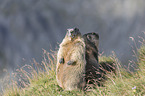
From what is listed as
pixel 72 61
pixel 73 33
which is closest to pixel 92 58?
pixel 72 61

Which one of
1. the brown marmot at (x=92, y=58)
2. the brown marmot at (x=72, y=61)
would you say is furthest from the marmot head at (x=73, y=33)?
the brown marmot at (x=92, y=58)

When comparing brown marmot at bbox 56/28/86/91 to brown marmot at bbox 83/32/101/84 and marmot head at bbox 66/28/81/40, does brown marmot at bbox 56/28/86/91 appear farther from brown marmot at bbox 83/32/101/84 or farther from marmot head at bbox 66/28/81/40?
brown marmot at bbox 83/32/101/84

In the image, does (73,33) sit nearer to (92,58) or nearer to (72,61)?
(72,61)

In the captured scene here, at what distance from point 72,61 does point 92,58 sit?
96 cm

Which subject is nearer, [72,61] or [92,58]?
[72,61]

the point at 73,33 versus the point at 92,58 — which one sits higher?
the point at 73,33

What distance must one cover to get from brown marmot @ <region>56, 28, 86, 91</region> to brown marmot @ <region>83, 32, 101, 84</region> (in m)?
0.39

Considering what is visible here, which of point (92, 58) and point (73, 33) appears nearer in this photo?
point (73, 33)

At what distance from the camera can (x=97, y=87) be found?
6367 mm

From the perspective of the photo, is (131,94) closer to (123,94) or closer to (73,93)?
(123,94)

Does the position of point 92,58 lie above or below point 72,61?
above

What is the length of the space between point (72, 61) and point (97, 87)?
43.1 inches

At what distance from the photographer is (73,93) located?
6.64 m

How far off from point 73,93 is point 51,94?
77 centimetres
